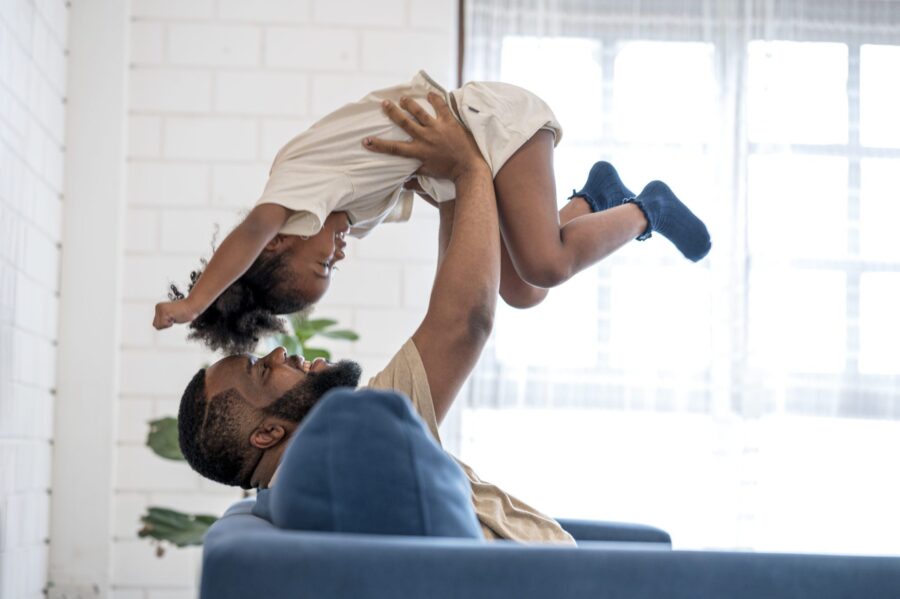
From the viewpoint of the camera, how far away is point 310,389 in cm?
206

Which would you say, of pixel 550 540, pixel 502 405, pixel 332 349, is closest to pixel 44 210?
pixel 332 349

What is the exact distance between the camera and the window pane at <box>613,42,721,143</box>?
4.58 m

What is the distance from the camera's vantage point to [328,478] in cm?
125

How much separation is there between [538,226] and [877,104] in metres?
2.93

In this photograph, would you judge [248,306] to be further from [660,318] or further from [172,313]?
[660,318]

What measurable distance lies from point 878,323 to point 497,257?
300 cm

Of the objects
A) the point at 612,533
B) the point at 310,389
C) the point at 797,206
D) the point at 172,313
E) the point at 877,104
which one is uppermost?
the point at 877,104

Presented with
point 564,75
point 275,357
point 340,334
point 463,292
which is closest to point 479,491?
point 463,292

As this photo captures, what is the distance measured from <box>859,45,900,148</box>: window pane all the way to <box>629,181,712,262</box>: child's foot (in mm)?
2407

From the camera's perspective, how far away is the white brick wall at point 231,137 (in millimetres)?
4227

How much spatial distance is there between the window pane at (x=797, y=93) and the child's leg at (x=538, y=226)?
2450 millimetres

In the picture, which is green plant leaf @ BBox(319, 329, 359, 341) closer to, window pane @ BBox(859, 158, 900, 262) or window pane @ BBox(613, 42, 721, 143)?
window pane @ BBox(613, 42, 721, 143)

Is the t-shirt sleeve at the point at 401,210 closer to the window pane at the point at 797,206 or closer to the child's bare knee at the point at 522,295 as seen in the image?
the child's bare knee at the point at 522,295

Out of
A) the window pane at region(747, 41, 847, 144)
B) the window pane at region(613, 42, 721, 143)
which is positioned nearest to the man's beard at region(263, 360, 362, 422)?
the window pane at region(613, 42, 721, 143)
